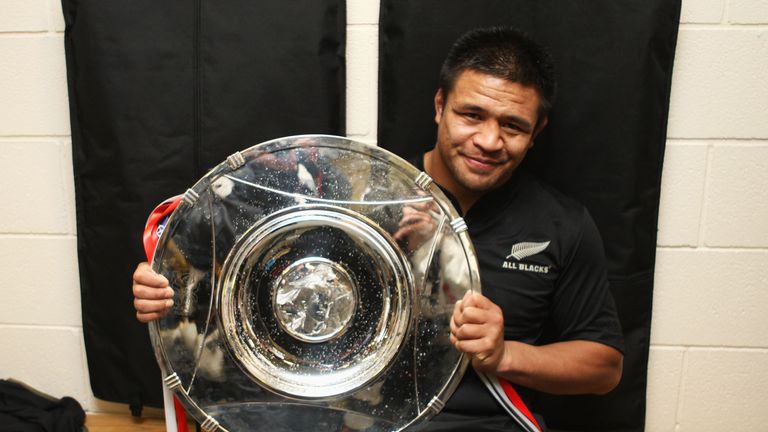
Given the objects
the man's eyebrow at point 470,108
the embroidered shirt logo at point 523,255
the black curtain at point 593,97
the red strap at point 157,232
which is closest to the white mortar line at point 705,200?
the black curtain at point 593,97

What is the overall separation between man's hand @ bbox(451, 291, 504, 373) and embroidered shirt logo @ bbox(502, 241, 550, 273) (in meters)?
0.20

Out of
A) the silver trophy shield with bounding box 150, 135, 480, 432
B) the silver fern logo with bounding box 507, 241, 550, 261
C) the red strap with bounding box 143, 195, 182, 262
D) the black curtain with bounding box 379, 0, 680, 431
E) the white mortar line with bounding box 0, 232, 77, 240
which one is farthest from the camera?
the white mortar line with bounding box 0, 232, 77, 240

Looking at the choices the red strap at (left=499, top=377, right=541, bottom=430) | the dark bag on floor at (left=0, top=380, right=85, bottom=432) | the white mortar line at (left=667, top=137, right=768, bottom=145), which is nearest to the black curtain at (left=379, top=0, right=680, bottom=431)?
the white mortar line at (left=667, top=137, right=768, bottom=145)

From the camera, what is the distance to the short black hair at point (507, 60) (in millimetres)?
1072

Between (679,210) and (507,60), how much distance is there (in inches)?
24.0

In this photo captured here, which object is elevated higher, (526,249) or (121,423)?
(526,249)

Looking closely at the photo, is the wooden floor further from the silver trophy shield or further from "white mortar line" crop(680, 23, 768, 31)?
"white mortar line" crop(680, 23, 768, 31)

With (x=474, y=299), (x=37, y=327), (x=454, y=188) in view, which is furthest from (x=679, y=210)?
(x=37, y=327)

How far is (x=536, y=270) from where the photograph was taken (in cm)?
112

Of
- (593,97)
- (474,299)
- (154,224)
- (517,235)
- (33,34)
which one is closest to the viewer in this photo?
(474,299)

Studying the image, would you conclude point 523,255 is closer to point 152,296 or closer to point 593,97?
point 593,97

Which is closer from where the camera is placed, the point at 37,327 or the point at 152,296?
the point at 152,296

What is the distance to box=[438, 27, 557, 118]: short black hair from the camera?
3.52ft

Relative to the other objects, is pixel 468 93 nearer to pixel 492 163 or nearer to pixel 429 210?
pixel 492 163
